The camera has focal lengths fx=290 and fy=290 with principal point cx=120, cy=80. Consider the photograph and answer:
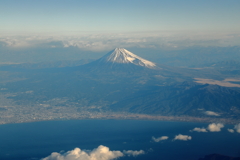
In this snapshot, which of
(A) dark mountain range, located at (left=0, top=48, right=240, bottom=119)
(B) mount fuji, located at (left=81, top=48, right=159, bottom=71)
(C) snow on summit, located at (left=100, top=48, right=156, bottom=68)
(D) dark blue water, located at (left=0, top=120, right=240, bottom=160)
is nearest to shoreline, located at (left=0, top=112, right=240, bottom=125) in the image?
(D) dark blue water, located at (left=0, top=120, right=240, bottom=160)

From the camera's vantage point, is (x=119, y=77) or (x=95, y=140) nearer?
(x=95, y=140)

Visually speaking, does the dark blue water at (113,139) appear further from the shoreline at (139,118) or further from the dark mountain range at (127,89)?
the dark mountain range at (127,89)

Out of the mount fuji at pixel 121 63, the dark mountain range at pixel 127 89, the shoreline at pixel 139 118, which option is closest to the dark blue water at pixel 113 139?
the shoreline at pixel 139 118

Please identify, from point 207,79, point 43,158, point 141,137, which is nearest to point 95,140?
point 141,137

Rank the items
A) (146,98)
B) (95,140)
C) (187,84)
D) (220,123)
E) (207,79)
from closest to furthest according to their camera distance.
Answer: (95,140), (220,123), (146,98), (187,84), (207,79)

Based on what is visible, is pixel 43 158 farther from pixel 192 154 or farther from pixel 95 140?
pixel 192 154

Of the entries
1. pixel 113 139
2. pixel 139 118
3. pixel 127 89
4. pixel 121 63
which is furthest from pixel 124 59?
pixel 113 139

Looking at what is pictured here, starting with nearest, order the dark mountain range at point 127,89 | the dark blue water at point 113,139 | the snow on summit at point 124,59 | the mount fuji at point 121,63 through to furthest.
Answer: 1. the dark blue water at point 113,139
2. the dark mountain range at point 127,89
3. the mount fuji at point 121,63
4. the snow on summit at point 124,59

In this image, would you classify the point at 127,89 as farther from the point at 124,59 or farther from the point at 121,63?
the point at 124,59

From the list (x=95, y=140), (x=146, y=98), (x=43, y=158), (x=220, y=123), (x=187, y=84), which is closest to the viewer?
(x=43, y=158)
